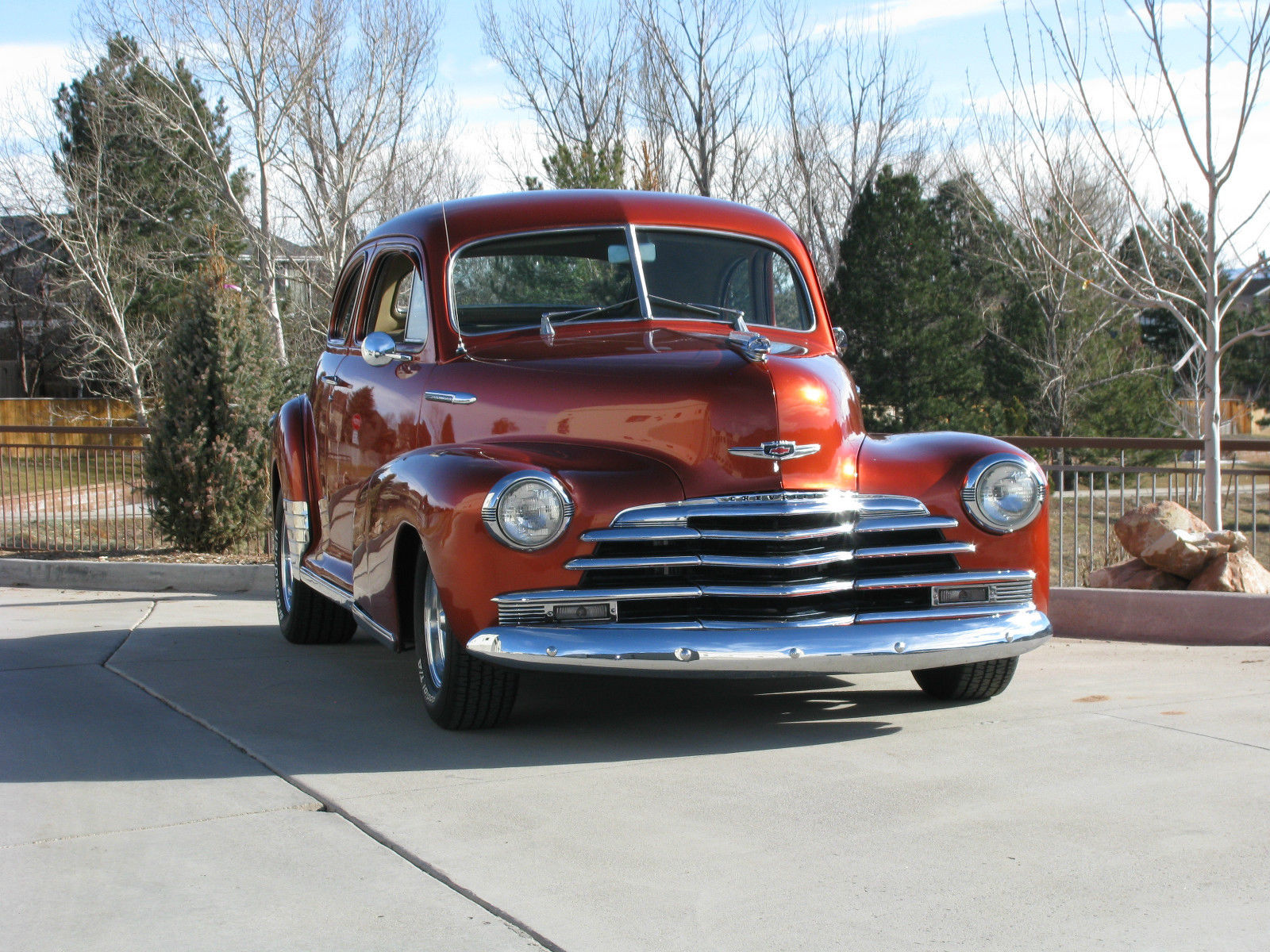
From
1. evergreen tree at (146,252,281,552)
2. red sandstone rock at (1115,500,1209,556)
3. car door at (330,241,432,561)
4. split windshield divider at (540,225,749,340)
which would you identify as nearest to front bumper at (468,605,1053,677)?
car door at (330,241,432,561)

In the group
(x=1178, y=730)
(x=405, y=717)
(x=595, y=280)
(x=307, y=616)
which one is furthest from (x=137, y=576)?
(x=1178, y=730)

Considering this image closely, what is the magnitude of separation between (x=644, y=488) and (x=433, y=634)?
103 centimetres

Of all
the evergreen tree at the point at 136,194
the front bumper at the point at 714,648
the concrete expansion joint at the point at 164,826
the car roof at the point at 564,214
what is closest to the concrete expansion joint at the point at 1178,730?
the front bumper at the point at 714,648

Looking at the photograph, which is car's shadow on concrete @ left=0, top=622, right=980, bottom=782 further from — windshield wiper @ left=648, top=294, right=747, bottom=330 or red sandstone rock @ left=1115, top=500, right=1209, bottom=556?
red sandstone rock @ left=1115, top=500, right=1209, bottom=556

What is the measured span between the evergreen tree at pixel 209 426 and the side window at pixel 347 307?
4.30m

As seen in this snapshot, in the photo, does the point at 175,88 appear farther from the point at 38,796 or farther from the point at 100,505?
the point at 38,796

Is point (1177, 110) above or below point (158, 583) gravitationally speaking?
above

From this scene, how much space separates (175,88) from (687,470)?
31.5 m

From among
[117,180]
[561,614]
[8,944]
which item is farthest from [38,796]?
[117,180]

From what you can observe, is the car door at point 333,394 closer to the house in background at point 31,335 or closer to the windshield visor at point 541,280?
the windshield visor at point 541,280

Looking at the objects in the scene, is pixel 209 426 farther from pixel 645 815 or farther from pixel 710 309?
pixel 645 815

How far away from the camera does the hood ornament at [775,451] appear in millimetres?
4680

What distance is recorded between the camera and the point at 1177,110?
10.4 metres

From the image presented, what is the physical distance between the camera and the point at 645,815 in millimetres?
3900
